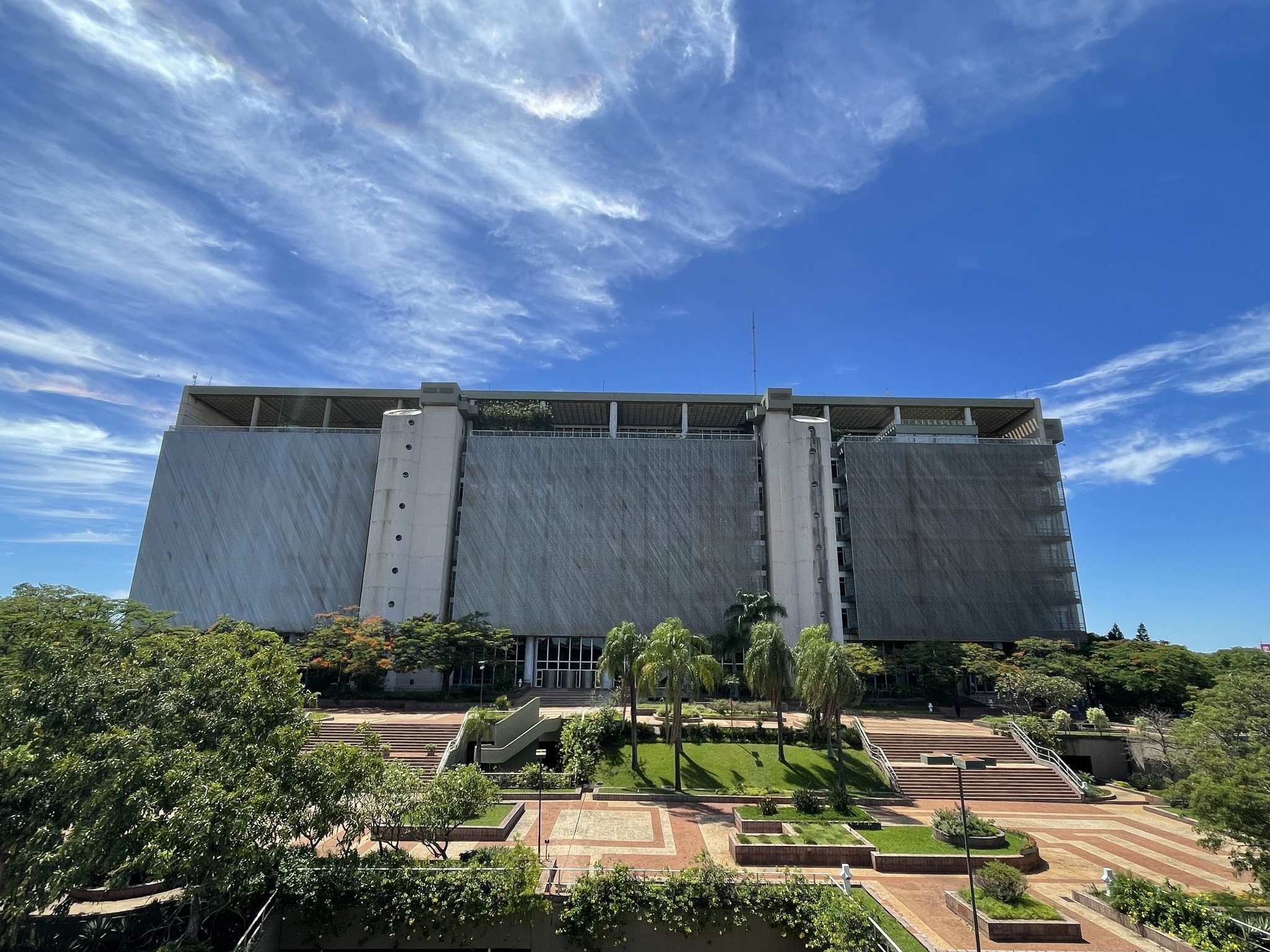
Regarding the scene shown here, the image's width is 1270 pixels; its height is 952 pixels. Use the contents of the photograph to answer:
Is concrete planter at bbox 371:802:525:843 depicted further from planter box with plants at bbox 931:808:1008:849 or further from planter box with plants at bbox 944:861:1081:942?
planter box with plants at bbox 931:808:1008:849

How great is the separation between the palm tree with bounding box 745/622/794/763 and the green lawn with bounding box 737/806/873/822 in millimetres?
6723

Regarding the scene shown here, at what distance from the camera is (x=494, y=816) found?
22.6m

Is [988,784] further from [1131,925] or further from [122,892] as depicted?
[122,892]

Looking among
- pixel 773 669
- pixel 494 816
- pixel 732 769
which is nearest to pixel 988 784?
pixel 773 669

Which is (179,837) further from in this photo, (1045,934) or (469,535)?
(469,535)

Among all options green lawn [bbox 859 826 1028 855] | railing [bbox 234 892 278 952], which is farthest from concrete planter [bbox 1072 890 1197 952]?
railing [bbox 234 892 278 952]

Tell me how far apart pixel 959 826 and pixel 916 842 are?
1704 mm

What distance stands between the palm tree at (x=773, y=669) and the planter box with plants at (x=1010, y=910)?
13.2 m

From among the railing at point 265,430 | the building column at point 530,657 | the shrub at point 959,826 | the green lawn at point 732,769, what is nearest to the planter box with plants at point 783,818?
the shrub at point 959,826

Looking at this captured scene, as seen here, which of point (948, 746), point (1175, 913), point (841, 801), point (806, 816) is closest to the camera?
point (1175, 913)

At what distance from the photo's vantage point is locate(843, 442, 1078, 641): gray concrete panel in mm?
52812

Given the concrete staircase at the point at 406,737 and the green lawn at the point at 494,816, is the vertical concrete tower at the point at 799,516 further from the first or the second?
the green lawn at the point at 494,816

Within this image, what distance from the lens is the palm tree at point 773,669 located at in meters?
30.4

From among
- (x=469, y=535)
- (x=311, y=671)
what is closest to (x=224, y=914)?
(x=311, y=671)
